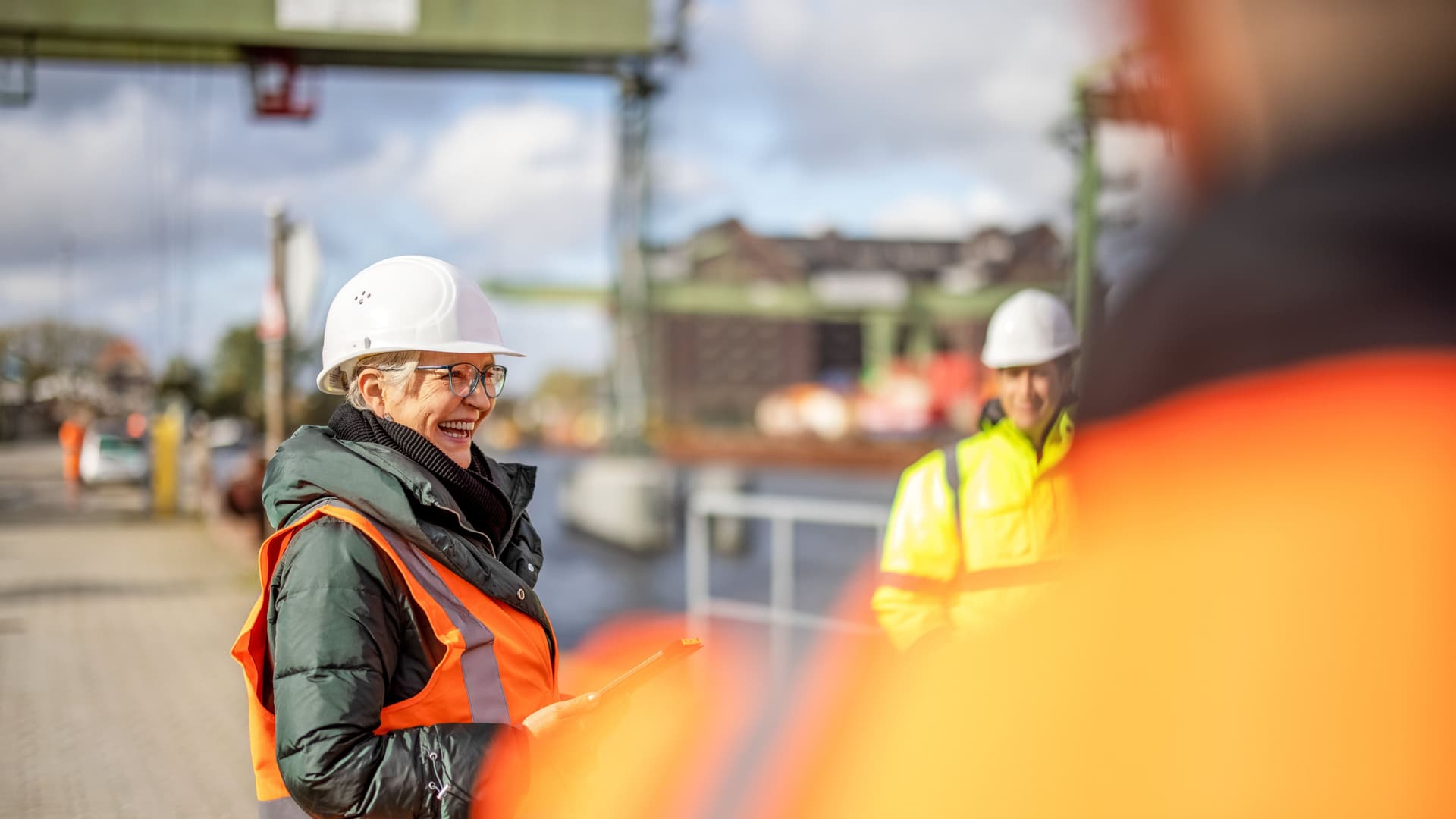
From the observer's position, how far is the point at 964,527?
311 centimetres

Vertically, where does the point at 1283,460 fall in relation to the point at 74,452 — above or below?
above

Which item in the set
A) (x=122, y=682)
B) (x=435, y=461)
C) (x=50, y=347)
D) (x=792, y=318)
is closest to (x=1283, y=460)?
(x=435, y=461)

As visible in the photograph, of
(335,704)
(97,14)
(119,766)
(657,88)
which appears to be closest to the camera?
(335,704)

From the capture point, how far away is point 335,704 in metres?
1.69

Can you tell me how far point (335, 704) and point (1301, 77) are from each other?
1475mm

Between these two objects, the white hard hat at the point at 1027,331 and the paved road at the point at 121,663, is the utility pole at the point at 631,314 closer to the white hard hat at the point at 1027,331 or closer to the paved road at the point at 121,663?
the paved road at the point at 121,663

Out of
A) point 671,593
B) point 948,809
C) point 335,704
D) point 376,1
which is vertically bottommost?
point 671,593

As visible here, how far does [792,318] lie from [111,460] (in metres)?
56.6

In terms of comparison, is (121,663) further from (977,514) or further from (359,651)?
(359,651)

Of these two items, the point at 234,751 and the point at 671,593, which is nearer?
the point at 234,751

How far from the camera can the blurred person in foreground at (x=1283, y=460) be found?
1.69ft

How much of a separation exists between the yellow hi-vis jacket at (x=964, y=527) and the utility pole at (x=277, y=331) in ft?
22.2

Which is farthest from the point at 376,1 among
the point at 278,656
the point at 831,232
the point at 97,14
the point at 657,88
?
the point at 831,232

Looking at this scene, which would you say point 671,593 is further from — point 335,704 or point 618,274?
point 335,704
